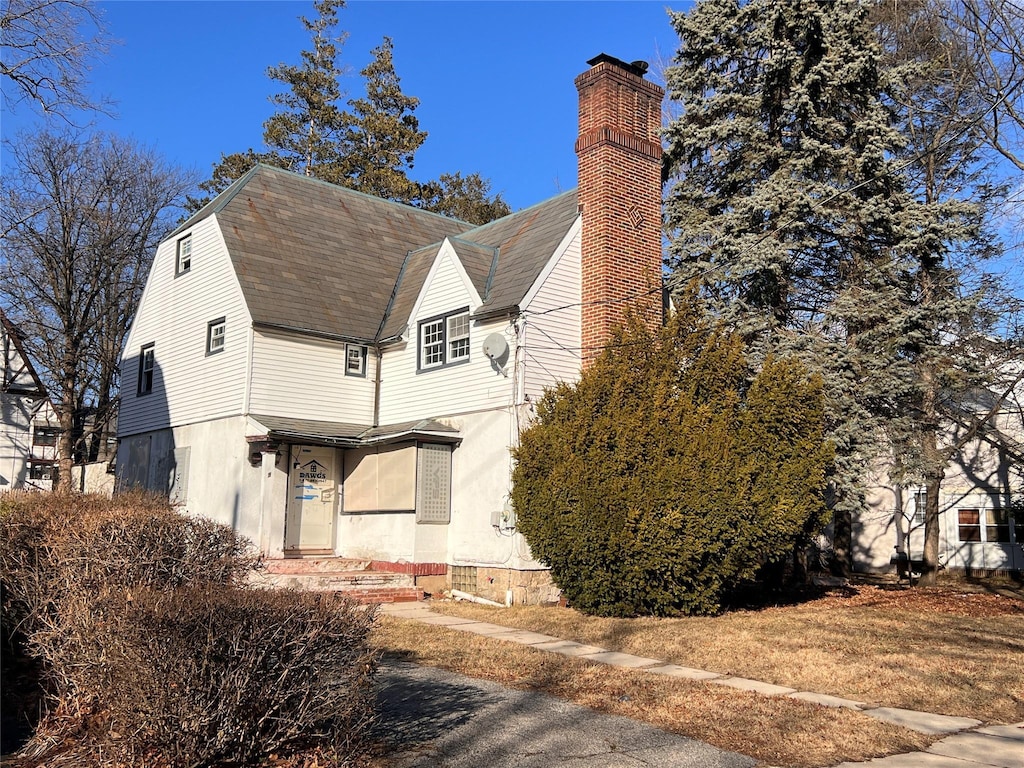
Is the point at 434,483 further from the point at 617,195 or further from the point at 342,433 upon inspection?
the point at 617,195

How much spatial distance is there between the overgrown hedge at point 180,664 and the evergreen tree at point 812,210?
12.6 m

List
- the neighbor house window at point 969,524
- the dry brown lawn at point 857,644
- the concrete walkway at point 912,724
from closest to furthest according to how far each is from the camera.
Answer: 1. the concrete walkway at point 912,724
2. the dry brown lawn at point 857,644
3. the neighbor house window at point 969,524

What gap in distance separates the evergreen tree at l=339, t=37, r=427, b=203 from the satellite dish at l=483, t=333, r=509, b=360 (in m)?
21.6

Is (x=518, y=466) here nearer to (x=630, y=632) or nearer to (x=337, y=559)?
(x=630, y=632)

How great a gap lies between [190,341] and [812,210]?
14.4 meters

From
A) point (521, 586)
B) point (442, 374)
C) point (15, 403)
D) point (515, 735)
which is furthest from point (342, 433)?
point (515, 735)

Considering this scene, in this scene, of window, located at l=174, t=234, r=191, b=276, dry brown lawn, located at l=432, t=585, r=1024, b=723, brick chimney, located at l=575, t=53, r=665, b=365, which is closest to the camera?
dry brown lawn, located at l=432, t=585, r=1024, b=723

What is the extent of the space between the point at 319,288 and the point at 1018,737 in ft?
53.8

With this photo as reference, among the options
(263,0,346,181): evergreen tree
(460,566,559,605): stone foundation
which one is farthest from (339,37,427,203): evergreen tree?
(460,566,559,605): stone foundation

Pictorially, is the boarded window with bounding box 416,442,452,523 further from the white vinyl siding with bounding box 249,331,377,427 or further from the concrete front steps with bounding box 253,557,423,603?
the white vinyl siding with bounding box 249,331,377,427

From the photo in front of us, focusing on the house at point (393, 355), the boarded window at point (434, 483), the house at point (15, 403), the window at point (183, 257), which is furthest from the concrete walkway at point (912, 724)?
the house at point (15, 403)

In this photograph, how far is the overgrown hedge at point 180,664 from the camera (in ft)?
15.6

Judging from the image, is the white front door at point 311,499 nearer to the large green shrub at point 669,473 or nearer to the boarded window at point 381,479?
the boarded window at point 381,479

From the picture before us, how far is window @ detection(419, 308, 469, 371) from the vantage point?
17891 mm
